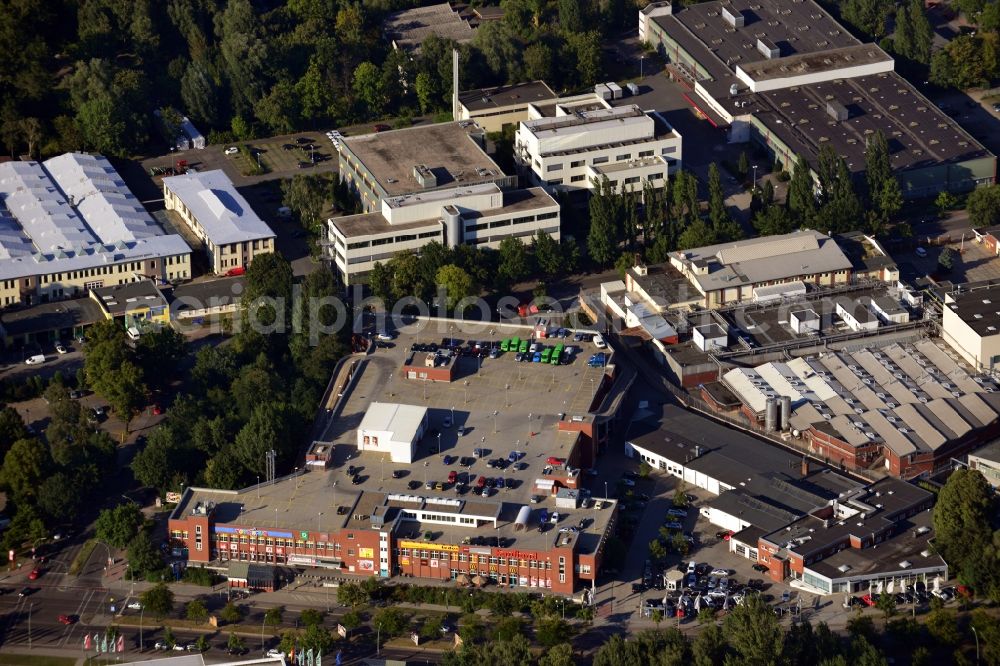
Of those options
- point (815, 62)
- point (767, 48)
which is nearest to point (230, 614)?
point (815, 62)

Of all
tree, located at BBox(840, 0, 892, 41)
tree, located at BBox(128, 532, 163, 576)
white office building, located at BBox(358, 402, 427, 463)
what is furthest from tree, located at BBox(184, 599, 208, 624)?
tree, located at BBox(840, 0, 892, 41)

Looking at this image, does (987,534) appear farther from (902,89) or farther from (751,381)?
(902,89)

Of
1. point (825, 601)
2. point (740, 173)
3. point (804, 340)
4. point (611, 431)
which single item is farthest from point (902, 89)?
point (825, 601)

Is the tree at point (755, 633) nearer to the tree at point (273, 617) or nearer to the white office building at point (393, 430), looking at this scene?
the white office building at point (393, 430)

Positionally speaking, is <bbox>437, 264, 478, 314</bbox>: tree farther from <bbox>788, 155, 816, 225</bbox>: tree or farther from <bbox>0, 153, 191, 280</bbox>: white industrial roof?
<bbox>788, 155, 816, 225</bbox>: tree

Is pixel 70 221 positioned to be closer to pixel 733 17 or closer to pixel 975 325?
pixel 733 17
